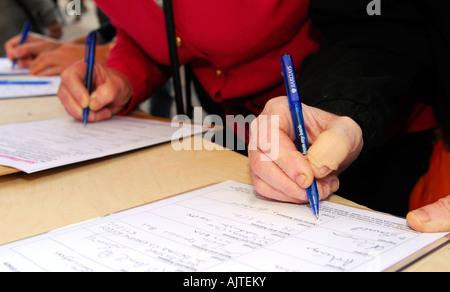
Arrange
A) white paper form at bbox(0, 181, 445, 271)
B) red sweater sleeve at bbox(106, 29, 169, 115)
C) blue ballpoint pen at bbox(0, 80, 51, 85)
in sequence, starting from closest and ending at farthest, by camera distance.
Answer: white paper form at bbox(0, 181, 445, 271) → red sweater sleeve at bbox(106, 29, 169, 115) → blue ballpoint pen at bbox(0, 80, 51, 85)

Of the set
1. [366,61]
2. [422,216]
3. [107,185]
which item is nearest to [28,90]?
[107,185]

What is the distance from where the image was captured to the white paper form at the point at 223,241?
1.13ft

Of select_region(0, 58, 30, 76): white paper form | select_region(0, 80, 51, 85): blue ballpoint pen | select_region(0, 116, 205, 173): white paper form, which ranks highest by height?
select_region(0, 58, 30, 76): white paper form

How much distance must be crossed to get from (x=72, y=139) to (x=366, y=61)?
47cm

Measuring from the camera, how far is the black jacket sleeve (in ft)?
1.79

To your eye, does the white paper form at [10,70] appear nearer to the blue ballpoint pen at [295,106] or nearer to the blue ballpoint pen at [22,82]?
the blue ballpoint pen at [22,82]

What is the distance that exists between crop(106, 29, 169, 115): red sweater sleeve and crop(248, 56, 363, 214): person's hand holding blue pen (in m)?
0.53

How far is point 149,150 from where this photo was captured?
2.23ft

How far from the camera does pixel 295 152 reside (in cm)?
44

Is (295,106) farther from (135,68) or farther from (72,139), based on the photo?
(135,68)

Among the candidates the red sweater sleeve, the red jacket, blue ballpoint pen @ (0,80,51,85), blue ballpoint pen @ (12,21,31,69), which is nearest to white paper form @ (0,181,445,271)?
the red jacket

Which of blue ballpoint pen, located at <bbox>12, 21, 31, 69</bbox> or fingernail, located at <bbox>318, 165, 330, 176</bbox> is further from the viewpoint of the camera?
blue ballpoint pen, located at <bbox>12, 21, 31, 69</bbox>

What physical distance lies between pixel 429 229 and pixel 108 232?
0.95 ft

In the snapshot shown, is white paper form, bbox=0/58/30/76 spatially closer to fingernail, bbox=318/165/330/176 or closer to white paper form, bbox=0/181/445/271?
white paper form, bbox=0/181/445/271
